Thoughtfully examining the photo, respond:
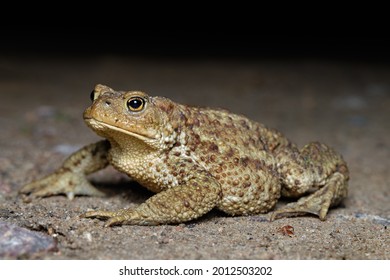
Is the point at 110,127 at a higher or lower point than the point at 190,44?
lower

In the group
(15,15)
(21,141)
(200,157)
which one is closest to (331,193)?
(200,157)

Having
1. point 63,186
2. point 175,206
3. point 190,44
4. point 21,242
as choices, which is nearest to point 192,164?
point 175,206

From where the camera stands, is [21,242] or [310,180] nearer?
[21,242]

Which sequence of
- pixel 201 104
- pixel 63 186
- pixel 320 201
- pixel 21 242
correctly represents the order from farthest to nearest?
pixel 201 104 → pixel 63 186 → pixel 320 201 → pixel 21 242

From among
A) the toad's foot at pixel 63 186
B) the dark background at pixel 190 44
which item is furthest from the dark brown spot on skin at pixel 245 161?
the dark background at pixel 190 44

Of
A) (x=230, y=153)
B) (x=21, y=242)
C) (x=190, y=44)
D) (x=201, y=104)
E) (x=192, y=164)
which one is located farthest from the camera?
(x=190, y=44)

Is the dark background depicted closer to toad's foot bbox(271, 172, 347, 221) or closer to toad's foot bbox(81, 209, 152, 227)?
toad's foot bbox(271, 172, 347, 221)

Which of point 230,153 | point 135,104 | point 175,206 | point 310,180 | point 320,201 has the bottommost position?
point 175,206

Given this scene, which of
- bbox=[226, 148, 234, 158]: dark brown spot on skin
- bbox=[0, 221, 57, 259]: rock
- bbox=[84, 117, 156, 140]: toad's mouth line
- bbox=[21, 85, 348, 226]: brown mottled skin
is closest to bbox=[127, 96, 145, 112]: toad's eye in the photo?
bbox=[21, 85, 348, 226]: brown mottled skin

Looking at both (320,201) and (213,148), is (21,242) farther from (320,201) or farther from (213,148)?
(320,201)
